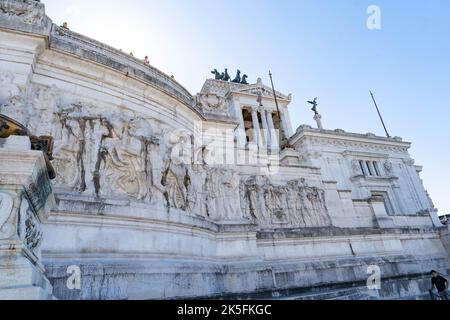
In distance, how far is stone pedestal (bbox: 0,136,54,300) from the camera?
288 cm

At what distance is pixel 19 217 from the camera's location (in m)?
3.21

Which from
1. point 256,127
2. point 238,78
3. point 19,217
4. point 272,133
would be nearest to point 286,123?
point 272,133

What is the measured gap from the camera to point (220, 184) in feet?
34.4

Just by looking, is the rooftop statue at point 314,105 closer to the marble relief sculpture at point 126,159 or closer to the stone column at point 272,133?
the stone column at point 272,133

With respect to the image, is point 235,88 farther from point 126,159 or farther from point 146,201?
point 146,201

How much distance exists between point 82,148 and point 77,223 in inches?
73.8

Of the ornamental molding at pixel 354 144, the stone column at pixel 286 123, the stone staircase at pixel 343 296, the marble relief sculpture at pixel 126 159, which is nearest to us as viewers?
the marble relief sculpture at pixel 126 159

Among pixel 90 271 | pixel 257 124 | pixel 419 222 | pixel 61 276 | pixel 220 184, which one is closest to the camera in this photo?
pixel 61 276

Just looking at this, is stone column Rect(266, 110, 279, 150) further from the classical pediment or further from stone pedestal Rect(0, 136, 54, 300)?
stone pedestal Rect(0, 136, 54, 300)

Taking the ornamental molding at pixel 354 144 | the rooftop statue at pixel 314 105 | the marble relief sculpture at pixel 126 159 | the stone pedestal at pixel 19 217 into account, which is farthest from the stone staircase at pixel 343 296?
the rooftop statue at pixel 314 105

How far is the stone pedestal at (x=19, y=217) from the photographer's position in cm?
288

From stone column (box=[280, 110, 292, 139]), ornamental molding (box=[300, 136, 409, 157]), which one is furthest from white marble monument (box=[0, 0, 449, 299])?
stone column (box=[280, 110, 292, 139])
